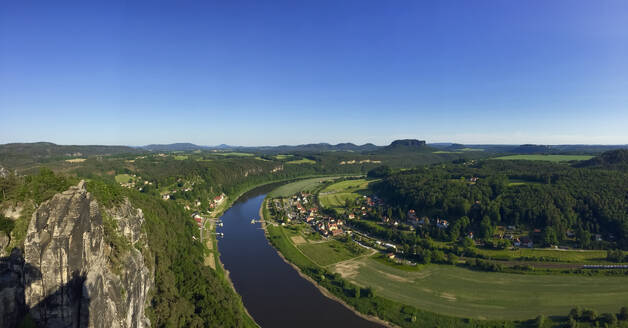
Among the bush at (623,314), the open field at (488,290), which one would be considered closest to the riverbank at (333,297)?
the open field at (488,290)

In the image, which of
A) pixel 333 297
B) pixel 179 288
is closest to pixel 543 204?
pixel 333 297

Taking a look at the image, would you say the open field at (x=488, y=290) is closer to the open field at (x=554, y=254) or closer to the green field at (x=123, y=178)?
the open field at (x=554, y=254)

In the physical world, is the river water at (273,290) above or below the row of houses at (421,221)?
below

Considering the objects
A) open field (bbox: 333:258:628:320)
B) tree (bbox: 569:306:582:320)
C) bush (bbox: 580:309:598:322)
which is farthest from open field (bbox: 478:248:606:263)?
bush (bbox: 580:309:598:322)

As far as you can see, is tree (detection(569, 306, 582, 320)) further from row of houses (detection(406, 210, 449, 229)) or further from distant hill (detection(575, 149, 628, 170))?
distant hill (detection(575, 149, 628, 170))

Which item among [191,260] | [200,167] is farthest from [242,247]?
[200,167]

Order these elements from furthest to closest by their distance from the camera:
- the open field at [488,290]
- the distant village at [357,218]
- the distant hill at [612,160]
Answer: the distant hill at [612,160] < the distant village at [357,218] < the open field at [488,290]
